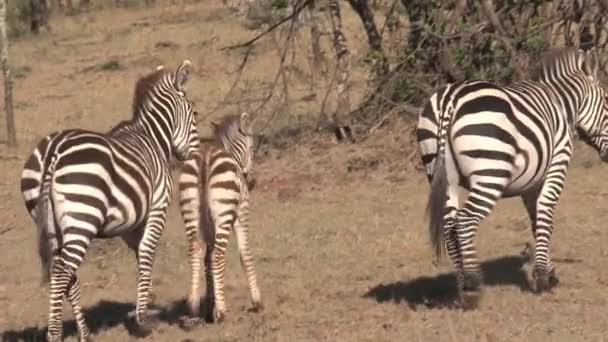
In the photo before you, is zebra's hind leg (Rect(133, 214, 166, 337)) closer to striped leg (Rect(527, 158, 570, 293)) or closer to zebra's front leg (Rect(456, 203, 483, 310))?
zebra's front leg (Rect(456, 203, 483, 310))

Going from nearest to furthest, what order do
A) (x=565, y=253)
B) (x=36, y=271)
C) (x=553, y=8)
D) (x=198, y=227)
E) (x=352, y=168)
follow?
(x=198, y=227)
(x=565, y=253)
(x=36, y=271)
(x=553, y=8)
(x=352, y=168)

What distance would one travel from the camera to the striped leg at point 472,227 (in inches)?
324

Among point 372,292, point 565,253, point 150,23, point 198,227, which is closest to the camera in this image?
point 198,227

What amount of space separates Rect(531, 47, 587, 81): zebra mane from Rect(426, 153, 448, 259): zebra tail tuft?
167 cm

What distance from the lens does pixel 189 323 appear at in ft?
27.5

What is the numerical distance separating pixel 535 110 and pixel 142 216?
3066mm

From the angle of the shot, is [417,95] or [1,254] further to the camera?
[417,95]

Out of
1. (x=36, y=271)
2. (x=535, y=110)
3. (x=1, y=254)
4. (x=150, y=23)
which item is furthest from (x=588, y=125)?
(x=150, y=23)

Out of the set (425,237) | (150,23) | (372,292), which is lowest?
(372,292)

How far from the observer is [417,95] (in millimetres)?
15273

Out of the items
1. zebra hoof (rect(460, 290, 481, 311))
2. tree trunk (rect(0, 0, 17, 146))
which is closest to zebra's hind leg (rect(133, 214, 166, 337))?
zebra hoof (rect(460, 290, 481, 311))

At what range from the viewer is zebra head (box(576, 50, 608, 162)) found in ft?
30.9

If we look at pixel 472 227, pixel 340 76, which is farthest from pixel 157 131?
pixel 340 76

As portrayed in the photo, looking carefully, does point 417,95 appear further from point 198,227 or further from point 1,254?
point 198,227
